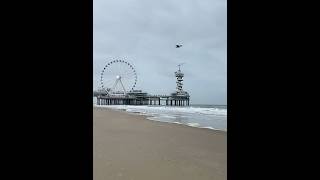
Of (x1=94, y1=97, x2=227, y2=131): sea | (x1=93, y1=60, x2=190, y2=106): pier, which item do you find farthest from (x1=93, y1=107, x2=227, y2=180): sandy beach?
(x1=93, y1=60, x2=190, y2=106): pier

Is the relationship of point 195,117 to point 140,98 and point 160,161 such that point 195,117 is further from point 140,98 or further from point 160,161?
point 140,98

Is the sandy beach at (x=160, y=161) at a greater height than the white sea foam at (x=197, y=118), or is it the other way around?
the sandy beach at (x=160, y=161)

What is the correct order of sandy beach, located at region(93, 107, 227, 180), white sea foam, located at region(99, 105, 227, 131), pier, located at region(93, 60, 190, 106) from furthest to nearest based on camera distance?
pier, located at region(93, 60, 190, 106) < white sea foam, located at region(99, 105, 227, 131) < sandy beach, located at region(93, 107, 227, 180)

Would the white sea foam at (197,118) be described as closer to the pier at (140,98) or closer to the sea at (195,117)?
the sea at (195,117)

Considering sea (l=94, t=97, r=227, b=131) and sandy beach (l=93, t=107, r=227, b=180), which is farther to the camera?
sea (l=94, t=97, r=227, b=131)

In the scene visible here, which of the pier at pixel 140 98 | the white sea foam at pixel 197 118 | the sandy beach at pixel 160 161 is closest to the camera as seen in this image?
the sandy beach at pixel 160 161

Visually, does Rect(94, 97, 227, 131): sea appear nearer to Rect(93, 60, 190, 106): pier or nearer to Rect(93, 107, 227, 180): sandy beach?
Rect(93, 107, 227, 180): sandy beach

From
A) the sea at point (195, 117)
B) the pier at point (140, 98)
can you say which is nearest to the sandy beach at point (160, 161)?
the sea at point (195, 117)

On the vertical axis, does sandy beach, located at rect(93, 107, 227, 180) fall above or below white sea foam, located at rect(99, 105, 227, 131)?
above

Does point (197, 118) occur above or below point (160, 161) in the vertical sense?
below

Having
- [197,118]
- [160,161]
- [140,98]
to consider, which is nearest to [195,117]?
[197,118]
